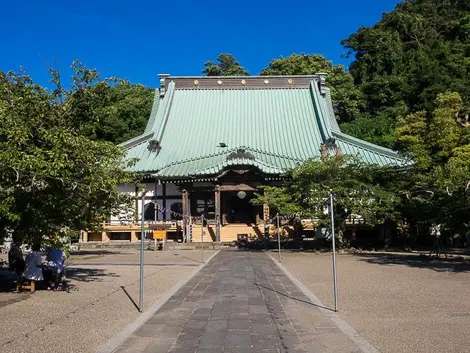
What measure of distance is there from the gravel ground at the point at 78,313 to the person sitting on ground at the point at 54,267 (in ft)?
1.39

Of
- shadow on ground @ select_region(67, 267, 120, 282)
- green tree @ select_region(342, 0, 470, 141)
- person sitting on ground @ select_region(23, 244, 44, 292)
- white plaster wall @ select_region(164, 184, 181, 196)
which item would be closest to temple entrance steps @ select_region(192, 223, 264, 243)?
white plaster wall @ select_region(164, 184, 181, 196)

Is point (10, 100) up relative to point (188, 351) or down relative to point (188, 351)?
up

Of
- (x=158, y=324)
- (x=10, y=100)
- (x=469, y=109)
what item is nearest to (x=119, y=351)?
(x=158, y=324)

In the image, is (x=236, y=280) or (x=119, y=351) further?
(x=236, y=280)

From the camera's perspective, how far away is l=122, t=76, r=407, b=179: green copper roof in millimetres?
28375

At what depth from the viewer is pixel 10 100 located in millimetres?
9297

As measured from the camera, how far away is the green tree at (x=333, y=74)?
41219 millimetres

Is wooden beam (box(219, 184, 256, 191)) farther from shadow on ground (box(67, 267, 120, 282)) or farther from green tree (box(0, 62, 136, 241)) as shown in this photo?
green tree (box(0, 62, 136, 241))

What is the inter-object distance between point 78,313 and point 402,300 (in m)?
6.05

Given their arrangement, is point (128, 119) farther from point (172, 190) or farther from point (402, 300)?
point (402, 300)

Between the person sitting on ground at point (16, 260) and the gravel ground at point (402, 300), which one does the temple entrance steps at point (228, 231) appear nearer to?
the gravel ground at point (402, 300)

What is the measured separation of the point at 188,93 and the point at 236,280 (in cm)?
2655

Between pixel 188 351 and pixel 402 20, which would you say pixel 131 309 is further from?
pixel 402 20

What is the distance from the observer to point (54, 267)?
34.6ft
